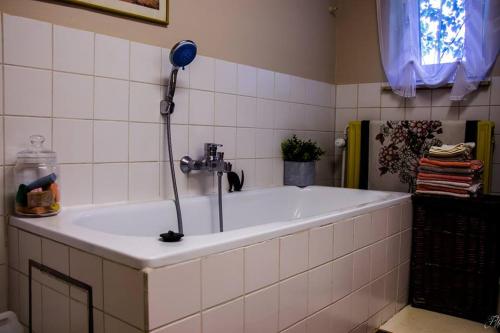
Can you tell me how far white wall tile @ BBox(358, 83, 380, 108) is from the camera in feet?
9.35

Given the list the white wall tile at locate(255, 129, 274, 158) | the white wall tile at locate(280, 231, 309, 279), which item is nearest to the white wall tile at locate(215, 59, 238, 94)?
the white wall tile at locate(255, 129, 274, 158)

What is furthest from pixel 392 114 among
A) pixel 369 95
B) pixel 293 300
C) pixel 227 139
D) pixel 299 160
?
pixel 293 300

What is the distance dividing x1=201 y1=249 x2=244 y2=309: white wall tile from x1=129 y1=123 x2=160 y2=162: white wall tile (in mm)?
816

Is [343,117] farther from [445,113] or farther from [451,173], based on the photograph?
[451,173]

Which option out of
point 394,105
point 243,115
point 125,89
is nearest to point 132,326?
point 125,89

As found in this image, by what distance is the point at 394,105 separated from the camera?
2.78 m

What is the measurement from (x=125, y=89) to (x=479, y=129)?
1867 mm

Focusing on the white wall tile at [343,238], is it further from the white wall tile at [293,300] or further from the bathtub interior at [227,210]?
the white wall tile at [293,300]

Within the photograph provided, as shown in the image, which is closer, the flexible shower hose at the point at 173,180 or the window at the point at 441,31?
the flexible shower hose at the point at 173,180

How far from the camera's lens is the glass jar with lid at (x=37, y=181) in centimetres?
135

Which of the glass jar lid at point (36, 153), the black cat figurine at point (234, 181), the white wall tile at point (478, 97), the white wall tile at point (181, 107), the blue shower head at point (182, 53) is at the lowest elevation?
the black cat figurine at point (234, 181)

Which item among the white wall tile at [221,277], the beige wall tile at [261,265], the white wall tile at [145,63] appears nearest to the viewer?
the white wall tile at [221,277]

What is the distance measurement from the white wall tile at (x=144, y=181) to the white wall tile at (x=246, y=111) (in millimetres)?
590

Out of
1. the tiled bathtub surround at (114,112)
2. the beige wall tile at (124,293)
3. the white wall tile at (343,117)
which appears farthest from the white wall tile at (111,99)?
the white wall tile at (343,117)
